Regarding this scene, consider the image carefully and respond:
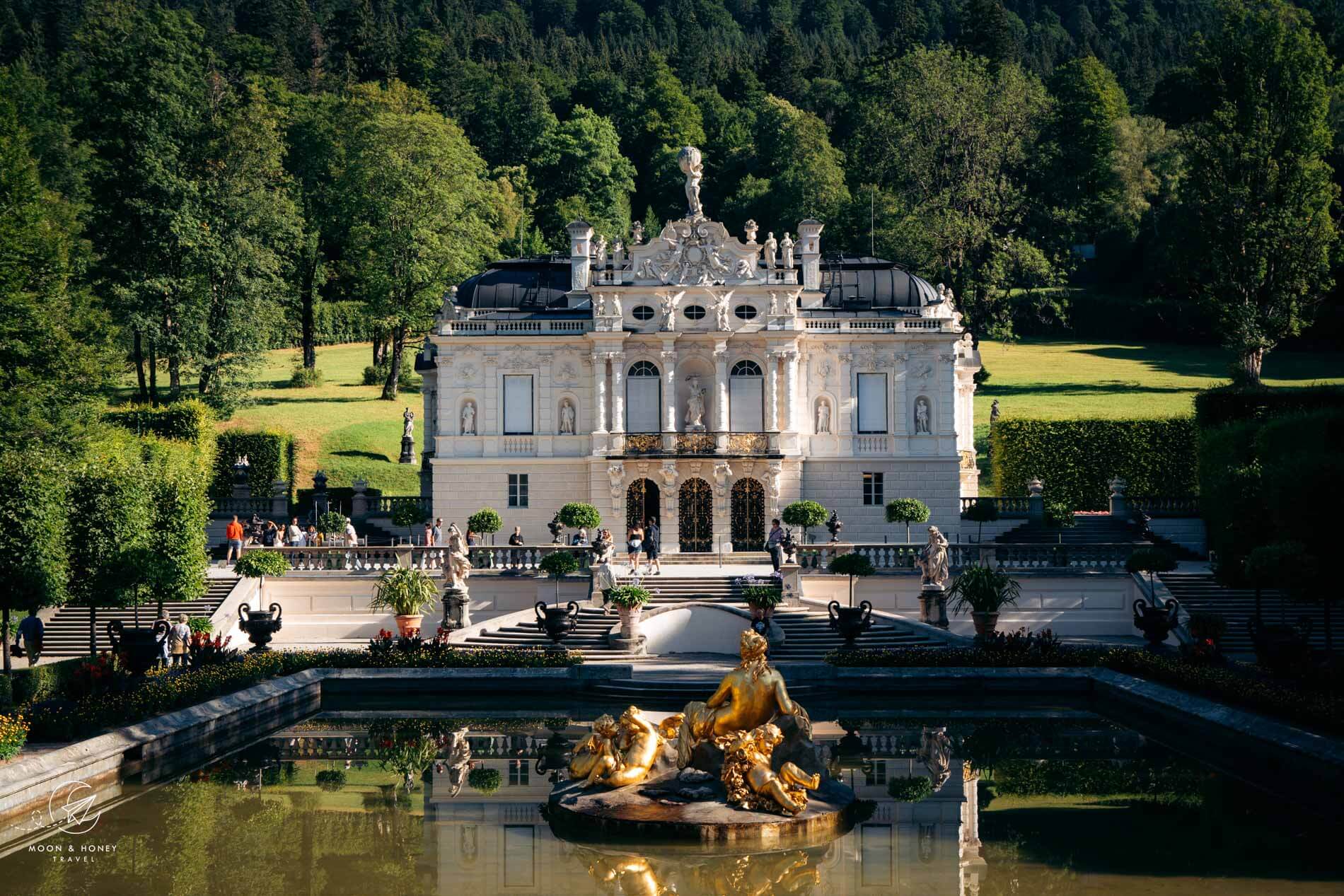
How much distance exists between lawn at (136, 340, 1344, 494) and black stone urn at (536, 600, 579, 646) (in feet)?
69.2

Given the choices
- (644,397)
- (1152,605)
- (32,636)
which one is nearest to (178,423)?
(644,397)

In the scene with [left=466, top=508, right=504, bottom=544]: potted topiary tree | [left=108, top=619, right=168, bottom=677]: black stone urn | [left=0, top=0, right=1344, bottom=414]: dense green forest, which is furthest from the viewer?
[left=0, top=0, right=1344, bottom=414]: dense green forest

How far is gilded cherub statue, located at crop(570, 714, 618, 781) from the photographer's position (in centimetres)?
1928

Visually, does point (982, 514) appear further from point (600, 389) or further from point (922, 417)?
point (600, 389)

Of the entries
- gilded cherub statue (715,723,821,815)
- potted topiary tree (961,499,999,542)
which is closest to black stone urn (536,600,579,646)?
potted topiary tree (961,499,999,542)

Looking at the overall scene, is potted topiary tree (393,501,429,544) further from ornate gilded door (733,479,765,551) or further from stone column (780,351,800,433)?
stone column (780,351,800,433)

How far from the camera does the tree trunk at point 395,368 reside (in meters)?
64.5

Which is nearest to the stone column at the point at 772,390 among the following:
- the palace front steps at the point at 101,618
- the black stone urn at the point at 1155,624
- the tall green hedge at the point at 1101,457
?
the tall green hedge at the point at 1101,457

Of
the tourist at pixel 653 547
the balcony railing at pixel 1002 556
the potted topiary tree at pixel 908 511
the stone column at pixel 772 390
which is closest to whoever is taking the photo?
the balcony railing at pixel 1002 556

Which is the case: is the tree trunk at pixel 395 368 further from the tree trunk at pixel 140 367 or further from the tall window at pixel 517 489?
the tall window at pixel 517 489

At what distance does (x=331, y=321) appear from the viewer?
80.8 meters

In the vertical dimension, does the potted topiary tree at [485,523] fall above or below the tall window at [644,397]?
below

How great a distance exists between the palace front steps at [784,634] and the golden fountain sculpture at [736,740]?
1302 centimetres

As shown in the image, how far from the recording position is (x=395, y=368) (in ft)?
211
